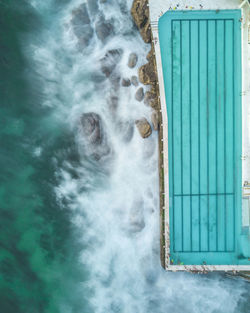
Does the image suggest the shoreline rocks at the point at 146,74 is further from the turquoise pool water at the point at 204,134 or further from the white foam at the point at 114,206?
the turquoise pool water at the point at 204,134

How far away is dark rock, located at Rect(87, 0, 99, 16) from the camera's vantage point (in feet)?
63.8

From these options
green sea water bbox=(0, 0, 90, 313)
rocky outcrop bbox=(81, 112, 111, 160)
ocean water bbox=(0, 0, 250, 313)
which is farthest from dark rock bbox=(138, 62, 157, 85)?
green sea water bbox=(0, 0, 90, 313)

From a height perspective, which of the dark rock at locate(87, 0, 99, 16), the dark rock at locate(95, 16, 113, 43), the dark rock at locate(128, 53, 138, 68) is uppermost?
the dark rock at locate(87, 0, 99, 16)

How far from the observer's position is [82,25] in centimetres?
1948

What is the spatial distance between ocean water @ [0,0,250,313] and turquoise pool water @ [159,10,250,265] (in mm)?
2813

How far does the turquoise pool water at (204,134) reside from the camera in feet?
55.7

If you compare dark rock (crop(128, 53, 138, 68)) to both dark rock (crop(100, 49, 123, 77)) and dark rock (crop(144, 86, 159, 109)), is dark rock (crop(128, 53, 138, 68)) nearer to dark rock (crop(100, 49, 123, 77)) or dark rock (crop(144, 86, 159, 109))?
dark rock (crop(100, 49, 123, 77))

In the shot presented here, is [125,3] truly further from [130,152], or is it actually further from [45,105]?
[130,152]

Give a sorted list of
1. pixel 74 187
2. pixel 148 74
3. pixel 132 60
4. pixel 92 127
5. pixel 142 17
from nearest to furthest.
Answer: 1. pixel 142 17
2. pixel 148 74
3. pixel 132 60
4. pixel 92 127
5. pixel 74 187

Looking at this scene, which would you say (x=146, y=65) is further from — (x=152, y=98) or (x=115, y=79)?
(x=115, y=79)

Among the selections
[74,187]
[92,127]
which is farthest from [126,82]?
[74,187]

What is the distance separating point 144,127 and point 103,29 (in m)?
8.03

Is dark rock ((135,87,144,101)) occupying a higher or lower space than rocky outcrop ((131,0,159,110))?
lower

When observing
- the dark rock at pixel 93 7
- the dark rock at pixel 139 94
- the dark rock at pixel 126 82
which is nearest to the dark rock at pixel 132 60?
the dark rock at pixel 126 82
